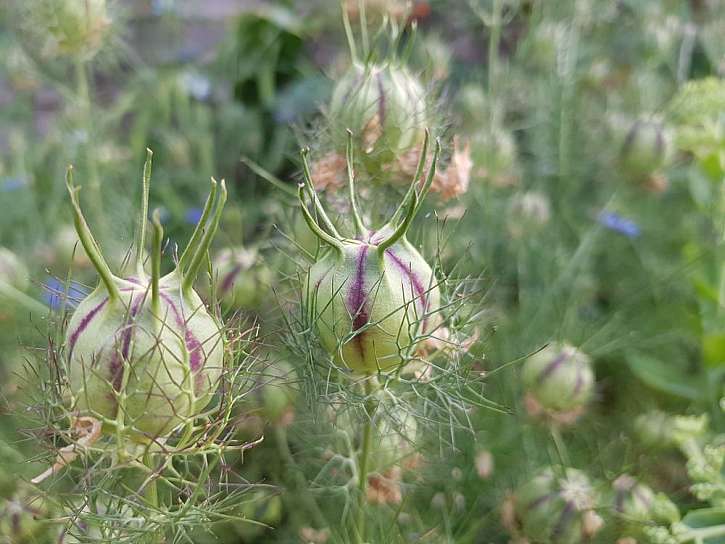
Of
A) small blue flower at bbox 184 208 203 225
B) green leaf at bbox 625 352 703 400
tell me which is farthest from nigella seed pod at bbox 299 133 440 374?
Result: small blue flower at bbox 184 208 203 225

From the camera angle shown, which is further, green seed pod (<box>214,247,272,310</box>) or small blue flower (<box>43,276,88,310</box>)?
green seed pod (<box>214,247,272,310</box>)

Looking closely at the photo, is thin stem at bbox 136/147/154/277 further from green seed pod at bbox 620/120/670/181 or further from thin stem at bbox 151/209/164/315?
green seed pod at bbox 620/120/670/181

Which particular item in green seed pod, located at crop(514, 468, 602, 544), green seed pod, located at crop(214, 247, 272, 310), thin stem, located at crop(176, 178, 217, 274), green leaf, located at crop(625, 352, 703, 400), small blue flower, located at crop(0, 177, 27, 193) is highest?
small blue flower, located at crop(0, 177, 27, 193)

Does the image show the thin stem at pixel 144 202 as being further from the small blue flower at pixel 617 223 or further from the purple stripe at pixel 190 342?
the small blue flower at pixel 617 223

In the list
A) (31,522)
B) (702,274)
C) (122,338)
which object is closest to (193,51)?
(702,274)

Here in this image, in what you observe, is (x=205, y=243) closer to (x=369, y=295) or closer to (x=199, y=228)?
(x=199, y=228)
